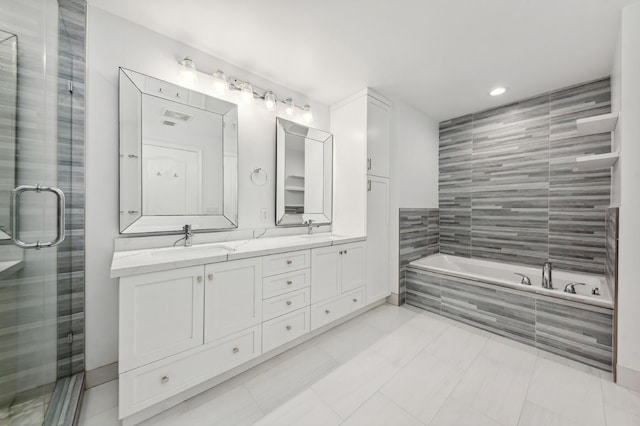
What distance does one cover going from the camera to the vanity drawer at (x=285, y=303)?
1720 millimetres

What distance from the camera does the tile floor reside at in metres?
1.31

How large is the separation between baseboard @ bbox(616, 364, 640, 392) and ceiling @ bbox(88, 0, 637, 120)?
239 centimetres

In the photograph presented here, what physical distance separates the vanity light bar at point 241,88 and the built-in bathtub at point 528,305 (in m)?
2.39

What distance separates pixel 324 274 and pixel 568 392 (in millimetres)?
1805

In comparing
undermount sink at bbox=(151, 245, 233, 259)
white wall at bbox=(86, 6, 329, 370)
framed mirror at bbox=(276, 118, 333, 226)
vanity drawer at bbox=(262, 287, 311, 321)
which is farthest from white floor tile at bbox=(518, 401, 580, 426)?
white wall at bbox=(86, 6, 329, 370)

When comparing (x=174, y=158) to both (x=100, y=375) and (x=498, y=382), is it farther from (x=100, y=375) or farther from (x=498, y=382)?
(x=498, y=382)

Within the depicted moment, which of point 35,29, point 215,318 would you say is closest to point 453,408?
point 215,318

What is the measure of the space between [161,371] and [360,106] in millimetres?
2819

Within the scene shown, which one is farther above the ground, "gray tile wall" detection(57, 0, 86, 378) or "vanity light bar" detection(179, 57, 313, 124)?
"vanity light bar" detection(179, 57, 313, 124)

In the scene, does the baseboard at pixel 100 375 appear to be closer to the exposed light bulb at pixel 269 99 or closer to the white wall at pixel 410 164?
the exposed light bulb at pixel 269 99

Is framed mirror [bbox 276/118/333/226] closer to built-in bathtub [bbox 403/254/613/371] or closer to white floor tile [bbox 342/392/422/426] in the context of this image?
built-in bathtub [bbox 403/254/613/371]

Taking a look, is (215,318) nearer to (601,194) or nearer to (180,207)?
(180,207)

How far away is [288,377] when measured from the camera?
164 centimetres

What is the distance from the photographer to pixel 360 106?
8.58 feet
